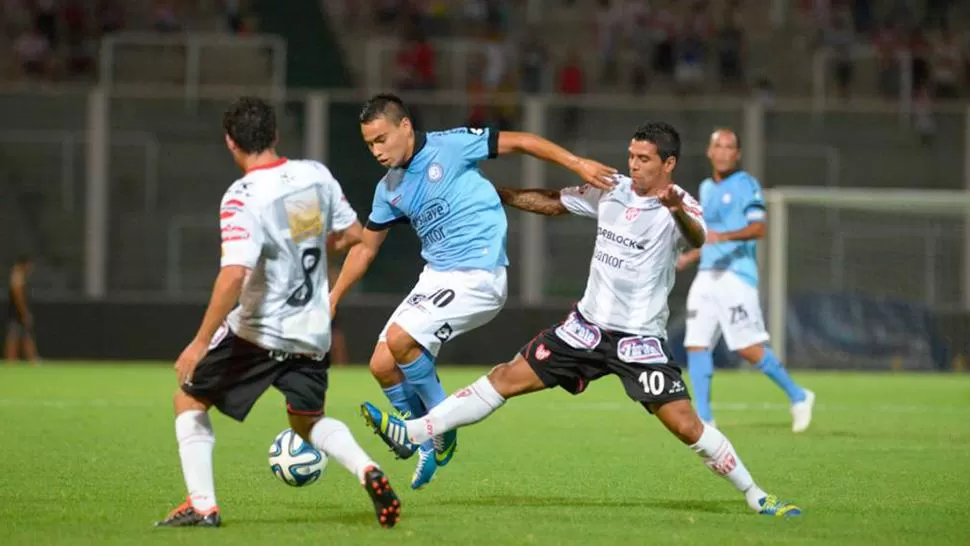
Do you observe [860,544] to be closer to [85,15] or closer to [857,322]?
[857,322]

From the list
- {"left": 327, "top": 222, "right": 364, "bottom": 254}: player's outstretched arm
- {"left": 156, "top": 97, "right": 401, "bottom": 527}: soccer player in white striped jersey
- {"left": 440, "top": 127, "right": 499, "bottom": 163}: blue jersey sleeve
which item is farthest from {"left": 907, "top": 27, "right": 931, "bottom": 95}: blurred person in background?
{"left": 156, "top": 97, "right": 401, "bottom": 527}: soccer player in white striped jersey

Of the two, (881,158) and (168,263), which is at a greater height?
(881,158)

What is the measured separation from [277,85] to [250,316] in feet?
63.4

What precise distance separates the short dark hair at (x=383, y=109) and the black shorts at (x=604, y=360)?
4.64 ft

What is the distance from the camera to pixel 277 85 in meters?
25.9

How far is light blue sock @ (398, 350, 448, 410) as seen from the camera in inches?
332

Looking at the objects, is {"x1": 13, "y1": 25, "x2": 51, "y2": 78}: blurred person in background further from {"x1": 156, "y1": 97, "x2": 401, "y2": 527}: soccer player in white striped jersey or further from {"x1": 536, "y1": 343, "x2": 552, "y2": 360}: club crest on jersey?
{"x1": 156, "y1": 97, "x2": 401, "y2": 527}: soccer player in white striped jersey

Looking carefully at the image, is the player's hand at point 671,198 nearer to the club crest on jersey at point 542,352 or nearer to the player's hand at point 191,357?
the club crest on jersey at point 542,352

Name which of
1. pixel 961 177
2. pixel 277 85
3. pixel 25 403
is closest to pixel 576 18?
pixel 277 85

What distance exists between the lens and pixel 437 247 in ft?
28.1

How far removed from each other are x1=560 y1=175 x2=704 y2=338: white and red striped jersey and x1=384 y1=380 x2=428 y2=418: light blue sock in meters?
1.24

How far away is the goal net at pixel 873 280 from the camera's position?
22.9m

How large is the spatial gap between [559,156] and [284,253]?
1.68 m

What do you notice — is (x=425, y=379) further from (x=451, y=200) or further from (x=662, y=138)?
(x=662, y=138)
